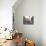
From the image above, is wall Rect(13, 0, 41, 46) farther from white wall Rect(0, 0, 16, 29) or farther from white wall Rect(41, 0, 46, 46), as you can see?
white wall Rect(0, 0, 16, 29)

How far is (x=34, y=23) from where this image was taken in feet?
16.3

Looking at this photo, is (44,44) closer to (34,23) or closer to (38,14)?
(34,23)

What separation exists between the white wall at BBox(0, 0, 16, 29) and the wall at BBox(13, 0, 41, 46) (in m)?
1.04

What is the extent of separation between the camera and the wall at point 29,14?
4.93 metres

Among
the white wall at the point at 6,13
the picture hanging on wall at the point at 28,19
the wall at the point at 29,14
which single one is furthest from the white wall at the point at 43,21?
the white wall at the point at 6,13

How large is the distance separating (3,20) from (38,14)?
5.87 ft

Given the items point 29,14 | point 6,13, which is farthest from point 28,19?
point 6,13

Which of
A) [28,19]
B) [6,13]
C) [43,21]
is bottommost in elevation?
[43,21]

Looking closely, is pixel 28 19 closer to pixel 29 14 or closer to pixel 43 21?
pixel 29 14

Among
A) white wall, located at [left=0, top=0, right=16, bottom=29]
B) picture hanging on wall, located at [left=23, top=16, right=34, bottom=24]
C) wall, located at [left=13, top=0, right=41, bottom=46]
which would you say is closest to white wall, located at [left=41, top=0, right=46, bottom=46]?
wall, located at [left=13, top=0, right=41, bottom=46]

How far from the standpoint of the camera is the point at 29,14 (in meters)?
4.96

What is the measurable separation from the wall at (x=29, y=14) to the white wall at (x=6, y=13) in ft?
3.40

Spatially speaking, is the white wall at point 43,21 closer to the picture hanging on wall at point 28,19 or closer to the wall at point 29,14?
the wall at point 29,14

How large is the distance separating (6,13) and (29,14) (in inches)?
55.5
